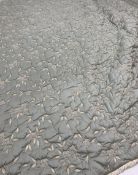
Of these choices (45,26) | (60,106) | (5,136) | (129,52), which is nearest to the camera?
(5,136)

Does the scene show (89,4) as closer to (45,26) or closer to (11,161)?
(45,26)

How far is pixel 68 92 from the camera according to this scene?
1.48m

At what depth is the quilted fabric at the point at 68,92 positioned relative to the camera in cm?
114

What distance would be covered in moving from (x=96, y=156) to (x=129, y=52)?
1000 millimetres

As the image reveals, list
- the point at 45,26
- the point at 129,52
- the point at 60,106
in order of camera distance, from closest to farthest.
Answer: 1. the point at 60,106
2. the point at 129,52
3. the point at 45,26

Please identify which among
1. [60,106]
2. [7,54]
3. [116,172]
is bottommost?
[116,172]

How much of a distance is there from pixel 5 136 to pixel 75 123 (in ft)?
1.36

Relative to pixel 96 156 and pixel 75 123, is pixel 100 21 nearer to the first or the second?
pixel 75 123

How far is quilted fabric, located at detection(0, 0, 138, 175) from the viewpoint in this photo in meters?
1.14

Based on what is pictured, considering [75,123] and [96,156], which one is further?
[75,123]

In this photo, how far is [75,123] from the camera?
4.24ft

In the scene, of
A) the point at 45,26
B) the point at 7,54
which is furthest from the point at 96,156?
the point at 45,26

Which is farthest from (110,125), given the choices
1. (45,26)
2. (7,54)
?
(45,26)

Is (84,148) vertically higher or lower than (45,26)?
lower
